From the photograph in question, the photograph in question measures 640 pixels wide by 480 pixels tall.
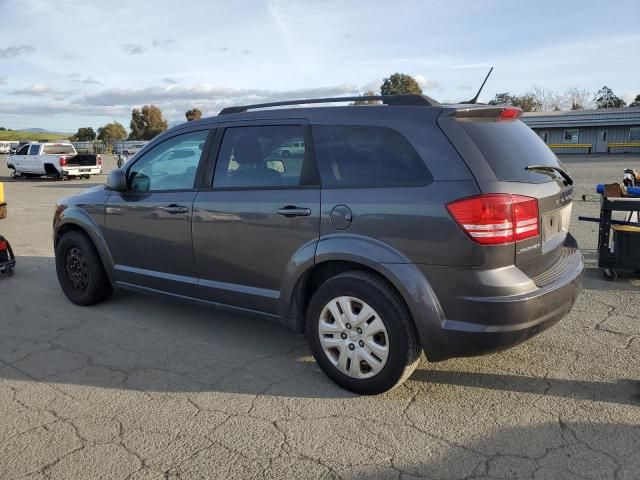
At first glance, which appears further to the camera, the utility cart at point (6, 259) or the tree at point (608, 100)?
the tree at point (608, 100)

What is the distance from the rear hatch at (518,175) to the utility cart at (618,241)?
2.37 meters

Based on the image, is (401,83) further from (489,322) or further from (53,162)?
(489,322)

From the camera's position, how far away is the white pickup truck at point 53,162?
24.3 m

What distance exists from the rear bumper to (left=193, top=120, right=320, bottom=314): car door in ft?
3.21

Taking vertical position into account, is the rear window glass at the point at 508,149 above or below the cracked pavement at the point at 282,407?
above

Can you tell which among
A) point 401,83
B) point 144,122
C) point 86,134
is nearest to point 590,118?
point 401,83

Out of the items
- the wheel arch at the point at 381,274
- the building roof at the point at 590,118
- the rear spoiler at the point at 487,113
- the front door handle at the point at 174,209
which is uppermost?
the building roof at the point at 590,118

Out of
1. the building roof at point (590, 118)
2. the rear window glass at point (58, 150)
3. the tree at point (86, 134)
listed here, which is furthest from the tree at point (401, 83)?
the tree at point (86, 134)

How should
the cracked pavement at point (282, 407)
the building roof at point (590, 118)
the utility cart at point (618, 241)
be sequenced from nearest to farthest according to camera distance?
the cracked pavement at point (282, 407), the utility cart at point (618, 241), the building roof at point (590, 118)

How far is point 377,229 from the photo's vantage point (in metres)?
3.30

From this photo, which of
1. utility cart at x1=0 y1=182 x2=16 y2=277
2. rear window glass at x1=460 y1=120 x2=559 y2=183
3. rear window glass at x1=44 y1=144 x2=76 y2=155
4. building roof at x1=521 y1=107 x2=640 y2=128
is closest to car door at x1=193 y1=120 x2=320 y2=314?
rear window glass at x1=460 y1=120 x2=559 y2=183

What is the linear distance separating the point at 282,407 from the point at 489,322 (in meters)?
1.35

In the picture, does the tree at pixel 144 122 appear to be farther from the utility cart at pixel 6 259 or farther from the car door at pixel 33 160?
the utility cart at pixel 6 259

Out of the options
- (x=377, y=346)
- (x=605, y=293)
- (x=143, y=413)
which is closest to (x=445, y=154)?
(x=377, y=346)
